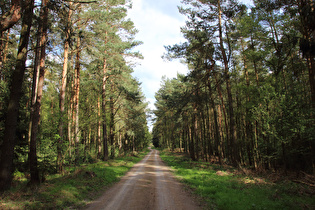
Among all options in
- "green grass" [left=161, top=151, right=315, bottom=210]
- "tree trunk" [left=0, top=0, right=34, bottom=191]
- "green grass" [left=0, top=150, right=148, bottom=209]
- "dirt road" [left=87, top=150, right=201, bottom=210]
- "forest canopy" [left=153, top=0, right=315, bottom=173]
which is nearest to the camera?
"green grass" [left=0, top=150, right=148, bottom=209]

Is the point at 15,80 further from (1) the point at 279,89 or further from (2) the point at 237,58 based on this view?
(2) the point at 237,58

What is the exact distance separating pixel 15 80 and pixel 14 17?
294 cm

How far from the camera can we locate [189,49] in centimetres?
1402

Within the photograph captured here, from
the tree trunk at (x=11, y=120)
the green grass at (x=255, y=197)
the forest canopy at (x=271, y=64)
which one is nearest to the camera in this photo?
the green grass at (x=255, y=197)

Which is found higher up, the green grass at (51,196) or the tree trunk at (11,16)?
the tree trunk at (11,16)

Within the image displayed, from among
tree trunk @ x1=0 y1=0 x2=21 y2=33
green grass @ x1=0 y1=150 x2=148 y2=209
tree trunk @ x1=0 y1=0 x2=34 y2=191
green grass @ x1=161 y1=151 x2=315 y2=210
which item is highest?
tree trunk @ x1=0 y1=0 x2=21 y2=33

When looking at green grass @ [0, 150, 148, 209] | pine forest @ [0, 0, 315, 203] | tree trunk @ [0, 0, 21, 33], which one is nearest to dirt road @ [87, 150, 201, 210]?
green grass @ [0, 150, 148, 209]

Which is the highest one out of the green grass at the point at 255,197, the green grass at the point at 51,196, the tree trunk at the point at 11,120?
the tree trunk at the point at 11,120

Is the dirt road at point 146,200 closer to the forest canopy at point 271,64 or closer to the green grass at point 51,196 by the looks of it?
the green grass at point 51,196

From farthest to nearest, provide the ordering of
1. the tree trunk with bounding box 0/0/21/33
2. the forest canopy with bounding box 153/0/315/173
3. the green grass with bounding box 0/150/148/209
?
1. the forest canopy with bounding box 153/0/315/173
2. the green grass with bounding box 0/150/148/209
3. the tree trunk with bounding box 0/0/21/33

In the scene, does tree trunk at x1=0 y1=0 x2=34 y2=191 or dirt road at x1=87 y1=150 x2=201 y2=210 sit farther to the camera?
tree trunk at x1=0 y1=0 x2=34 y2=191

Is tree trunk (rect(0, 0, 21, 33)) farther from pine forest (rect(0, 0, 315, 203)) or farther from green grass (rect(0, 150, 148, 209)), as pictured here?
green grass (rect(0, 150, 148, 209))

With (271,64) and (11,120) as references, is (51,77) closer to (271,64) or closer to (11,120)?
(11,120)

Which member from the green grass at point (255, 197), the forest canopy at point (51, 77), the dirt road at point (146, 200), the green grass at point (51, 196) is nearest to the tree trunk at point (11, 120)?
the forest canopy at point (51, 77)
